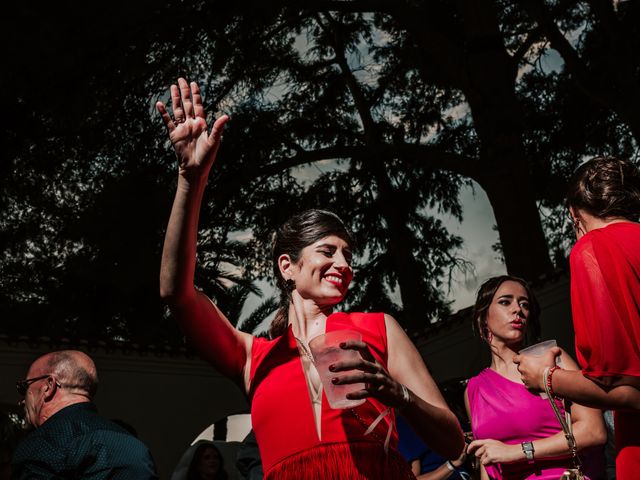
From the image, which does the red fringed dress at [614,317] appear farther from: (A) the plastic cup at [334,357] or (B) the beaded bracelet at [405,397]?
(A) the plastic cup at [334,357]

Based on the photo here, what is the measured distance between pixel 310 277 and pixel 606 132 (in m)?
11.3

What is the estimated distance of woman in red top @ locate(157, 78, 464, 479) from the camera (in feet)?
6.66

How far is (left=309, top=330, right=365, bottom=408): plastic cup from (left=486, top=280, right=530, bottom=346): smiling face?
195 cm

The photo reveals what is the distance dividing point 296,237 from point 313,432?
2.13ft

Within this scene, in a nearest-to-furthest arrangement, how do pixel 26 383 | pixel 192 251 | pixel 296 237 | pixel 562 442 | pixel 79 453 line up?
pixel 192 251 < pixel 296 237 < pixel 562 442 < pixel 79 453 < pixel 26 383

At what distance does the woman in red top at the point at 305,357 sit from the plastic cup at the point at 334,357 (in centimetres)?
4

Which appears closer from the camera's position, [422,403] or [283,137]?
[422,403]

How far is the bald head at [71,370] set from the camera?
3.64 m

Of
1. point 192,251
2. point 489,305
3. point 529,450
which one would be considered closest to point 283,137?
Answer: point 489,305

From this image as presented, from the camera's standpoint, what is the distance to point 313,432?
209 cm

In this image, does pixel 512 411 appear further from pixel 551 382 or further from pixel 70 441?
pixel 70 441

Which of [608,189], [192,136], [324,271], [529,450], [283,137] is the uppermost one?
[283,137]

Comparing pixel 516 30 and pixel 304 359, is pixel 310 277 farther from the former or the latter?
pixel 516 30

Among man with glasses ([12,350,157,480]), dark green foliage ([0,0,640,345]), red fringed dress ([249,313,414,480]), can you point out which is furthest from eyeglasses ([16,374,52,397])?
dark green foliage ([0,0,640,345])
